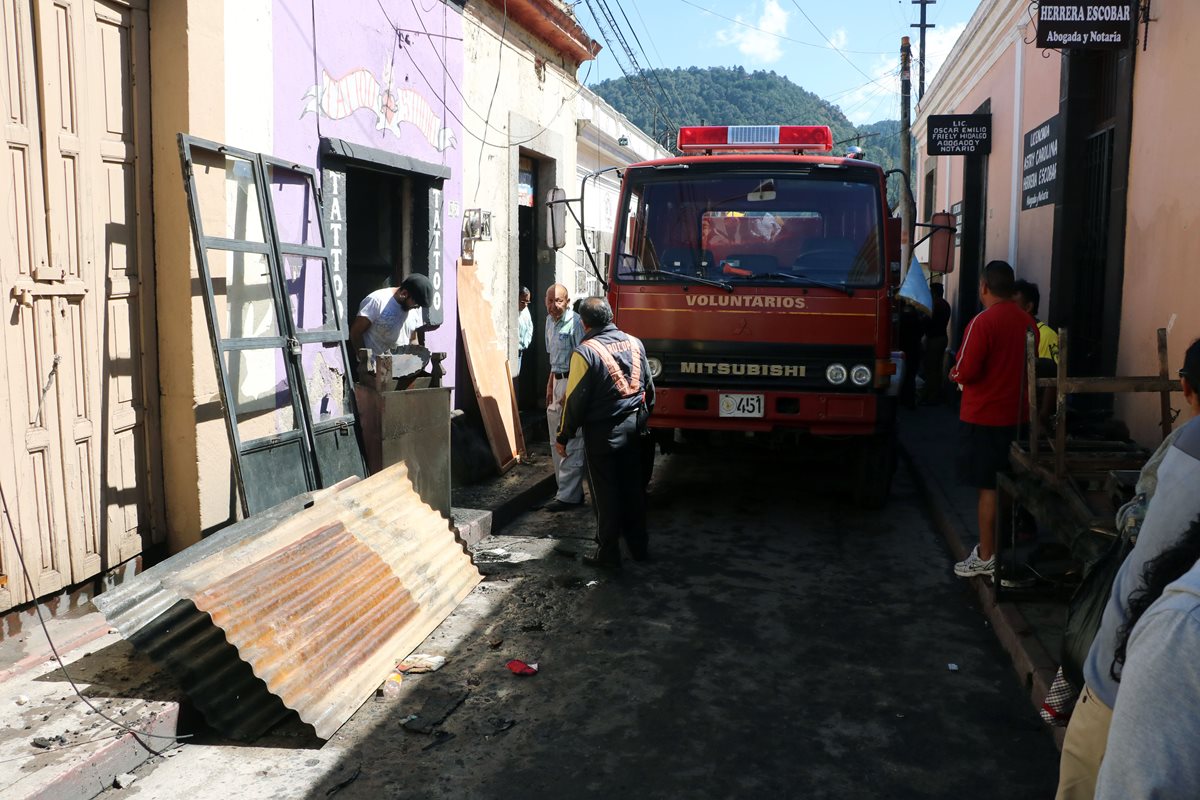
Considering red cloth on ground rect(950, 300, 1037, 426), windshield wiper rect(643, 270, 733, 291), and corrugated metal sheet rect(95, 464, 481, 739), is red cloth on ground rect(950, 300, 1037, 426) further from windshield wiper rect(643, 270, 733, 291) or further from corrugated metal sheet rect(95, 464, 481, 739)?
corrugated metal sheet rect(95, 464, 481, 739)

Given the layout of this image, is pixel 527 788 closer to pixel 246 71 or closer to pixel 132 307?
pixel 132 307

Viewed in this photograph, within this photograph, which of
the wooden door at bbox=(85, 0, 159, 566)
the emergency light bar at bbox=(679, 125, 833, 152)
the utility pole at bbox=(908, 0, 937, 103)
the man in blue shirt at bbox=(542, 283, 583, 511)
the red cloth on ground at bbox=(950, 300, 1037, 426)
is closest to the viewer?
the wooden door at bbox=(85, 0, 159, 566)

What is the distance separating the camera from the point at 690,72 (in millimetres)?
54344

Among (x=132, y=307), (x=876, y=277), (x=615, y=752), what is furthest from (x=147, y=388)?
(x=876, y=277)

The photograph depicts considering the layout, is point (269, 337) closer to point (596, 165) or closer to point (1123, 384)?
point (1123, 384)

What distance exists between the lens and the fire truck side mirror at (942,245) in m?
7.62

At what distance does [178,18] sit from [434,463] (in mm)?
2828

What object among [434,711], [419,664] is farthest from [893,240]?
[434,711]

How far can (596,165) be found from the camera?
46.9 ft

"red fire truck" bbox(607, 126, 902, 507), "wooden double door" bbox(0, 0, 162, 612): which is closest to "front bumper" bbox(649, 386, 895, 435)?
"red fire truck" bbox(607, 126, 902, 507)

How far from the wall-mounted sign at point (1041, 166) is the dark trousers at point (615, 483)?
544 centimetres

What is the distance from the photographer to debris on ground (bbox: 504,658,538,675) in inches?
183

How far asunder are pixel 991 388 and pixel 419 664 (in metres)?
3.51

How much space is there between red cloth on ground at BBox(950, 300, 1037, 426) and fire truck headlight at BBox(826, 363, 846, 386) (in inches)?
60.4
